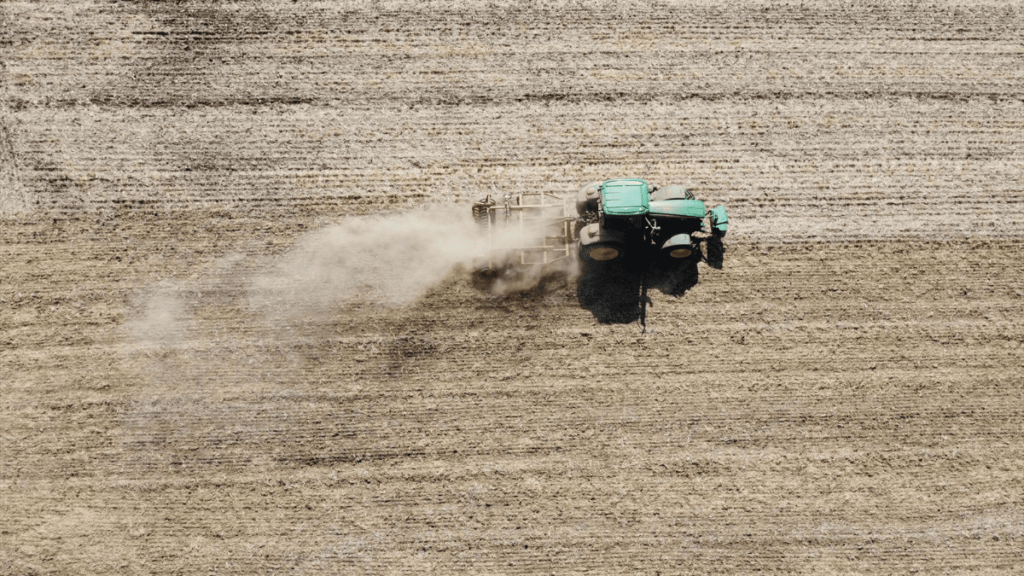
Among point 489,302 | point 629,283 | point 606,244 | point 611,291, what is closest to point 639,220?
point 606,244

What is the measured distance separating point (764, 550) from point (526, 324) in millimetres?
5149

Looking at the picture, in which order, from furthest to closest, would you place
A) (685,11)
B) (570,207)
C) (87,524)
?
(685,11), (570,207), (87,524)

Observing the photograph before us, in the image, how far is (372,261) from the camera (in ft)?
32.6

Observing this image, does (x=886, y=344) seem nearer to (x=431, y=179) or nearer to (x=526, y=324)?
(x=526, y=324)

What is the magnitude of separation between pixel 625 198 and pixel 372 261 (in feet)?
13.9

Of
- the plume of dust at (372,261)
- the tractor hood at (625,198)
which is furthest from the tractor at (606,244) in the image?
the plume of dust at (372,261)

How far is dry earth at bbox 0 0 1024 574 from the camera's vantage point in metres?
9.41

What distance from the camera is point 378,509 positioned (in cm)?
940

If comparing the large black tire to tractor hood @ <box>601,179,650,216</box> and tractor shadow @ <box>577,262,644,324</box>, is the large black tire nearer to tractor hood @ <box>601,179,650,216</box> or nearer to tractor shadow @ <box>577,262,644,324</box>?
tractor shadow @ <box>577,262,644,324</box>

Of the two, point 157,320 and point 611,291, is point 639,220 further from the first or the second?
point 157,320

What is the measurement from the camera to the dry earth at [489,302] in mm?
9406

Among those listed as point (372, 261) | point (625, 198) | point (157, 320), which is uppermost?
point (625, 198)

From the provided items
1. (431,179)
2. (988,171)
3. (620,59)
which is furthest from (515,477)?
(988,171)

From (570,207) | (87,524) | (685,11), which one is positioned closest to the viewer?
(87,524)
